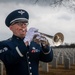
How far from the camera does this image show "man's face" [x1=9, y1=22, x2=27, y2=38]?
200 inches

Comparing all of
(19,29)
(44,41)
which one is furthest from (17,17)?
(44,41)

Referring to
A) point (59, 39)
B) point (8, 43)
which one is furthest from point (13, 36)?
point (59, 39)

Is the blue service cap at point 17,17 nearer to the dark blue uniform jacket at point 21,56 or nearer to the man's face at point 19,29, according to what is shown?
the man's face at point 19,29

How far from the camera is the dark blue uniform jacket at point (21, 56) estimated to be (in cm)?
500

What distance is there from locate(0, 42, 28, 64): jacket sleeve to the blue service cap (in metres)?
0.42

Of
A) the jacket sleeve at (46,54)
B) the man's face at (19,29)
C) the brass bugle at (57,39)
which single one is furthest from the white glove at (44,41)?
the brass bugle at (57,39)

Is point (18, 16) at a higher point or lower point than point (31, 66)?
higher

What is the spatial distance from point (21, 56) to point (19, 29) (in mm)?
387

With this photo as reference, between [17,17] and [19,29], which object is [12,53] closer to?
[19,29]

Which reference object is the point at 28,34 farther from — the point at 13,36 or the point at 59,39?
the point at 59,39

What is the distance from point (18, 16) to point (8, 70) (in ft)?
2.61

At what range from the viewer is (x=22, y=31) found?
5062mm

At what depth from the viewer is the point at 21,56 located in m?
4.99

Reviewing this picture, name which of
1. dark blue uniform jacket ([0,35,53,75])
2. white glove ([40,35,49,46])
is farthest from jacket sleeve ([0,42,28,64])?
white glove ([40,35,49,46])
